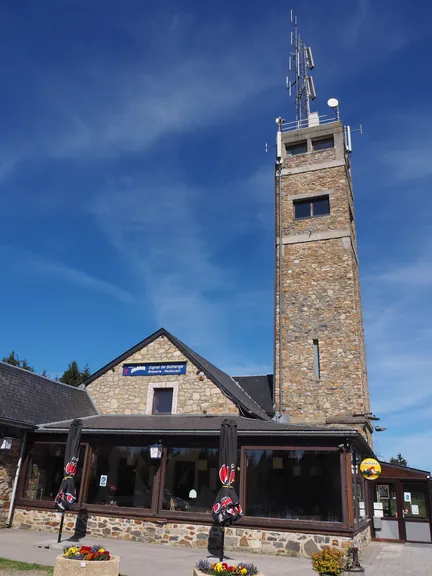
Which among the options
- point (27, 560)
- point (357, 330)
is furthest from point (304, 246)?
point (27, 560)

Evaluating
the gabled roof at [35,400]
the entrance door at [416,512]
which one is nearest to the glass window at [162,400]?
the gabled roof at [35,400]

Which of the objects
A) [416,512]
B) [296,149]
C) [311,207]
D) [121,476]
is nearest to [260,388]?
[416,512]

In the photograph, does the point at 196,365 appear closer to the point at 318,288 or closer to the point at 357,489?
the point at 318,288

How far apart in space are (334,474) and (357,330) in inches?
269

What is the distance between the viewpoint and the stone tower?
1764 centimetres

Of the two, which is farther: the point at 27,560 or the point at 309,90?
the point at 309,90

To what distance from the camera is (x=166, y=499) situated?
43.1 feet

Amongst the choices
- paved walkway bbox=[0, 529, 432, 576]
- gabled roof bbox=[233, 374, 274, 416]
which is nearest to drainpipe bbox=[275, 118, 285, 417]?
gabled roof bbox=[233, 374, 274, 416]

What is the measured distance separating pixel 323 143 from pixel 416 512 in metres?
16.4

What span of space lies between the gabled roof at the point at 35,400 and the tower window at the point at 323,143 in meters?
15.6

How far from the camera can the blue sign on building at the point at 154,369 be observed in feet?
57.4

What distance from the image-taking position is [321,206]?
2091cm

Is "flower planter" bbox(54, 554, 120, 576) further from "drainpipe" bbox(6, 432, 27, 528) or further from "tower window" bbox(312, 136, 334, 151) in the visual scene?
"tower window" bbox(312, 136, 334, 151)

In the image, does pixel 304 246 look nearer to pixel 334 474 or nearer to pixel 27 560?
pixel 334 474
